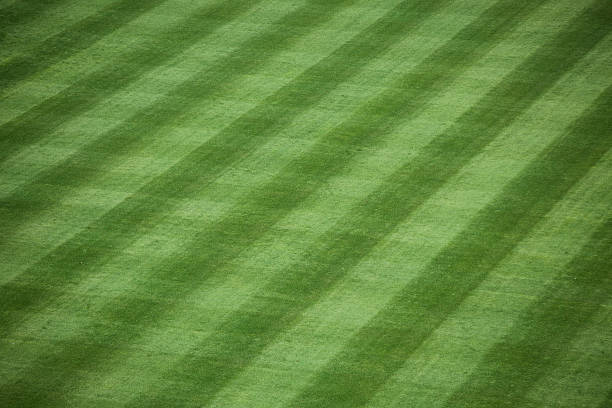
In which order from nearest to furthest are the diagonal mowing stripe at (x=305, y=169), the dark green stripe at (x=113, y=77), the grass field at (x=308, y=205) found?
1. the grass field at (x=308, y=205)
2. the diagonal mowing stripe at (x=305, y=169)
3. the dark green stripe at (x=113, y=77)

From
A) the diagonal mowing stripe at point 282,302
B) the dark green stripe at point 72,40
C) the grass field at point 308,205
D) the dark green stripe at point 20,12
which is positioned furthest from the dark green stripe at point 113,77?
the diagonal mowing stripe at point 282,302

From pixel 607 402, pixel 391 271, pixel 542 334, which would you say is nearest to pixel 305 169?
pixel 391 271

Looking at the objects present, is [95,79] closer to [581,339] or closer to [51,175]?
[51,175]

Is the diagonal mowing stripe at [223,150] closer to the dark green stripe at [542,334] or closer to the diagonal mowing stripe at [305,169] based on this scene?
the diagonal mowing stripe at [305,169]

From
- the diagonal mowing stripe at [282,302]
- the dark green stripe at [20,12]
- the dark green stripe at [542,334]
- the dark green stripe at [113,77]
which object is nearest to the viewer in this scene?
the dark green stripe at [542,334]

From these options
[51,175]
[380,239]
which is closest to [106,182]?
[51,175]

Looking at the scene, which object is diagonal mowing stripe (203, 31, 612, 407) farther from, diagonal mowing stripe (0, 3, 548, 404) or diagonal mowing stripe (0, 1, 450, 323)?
diagonal mowing stripe (0, 1, 450, 323)
